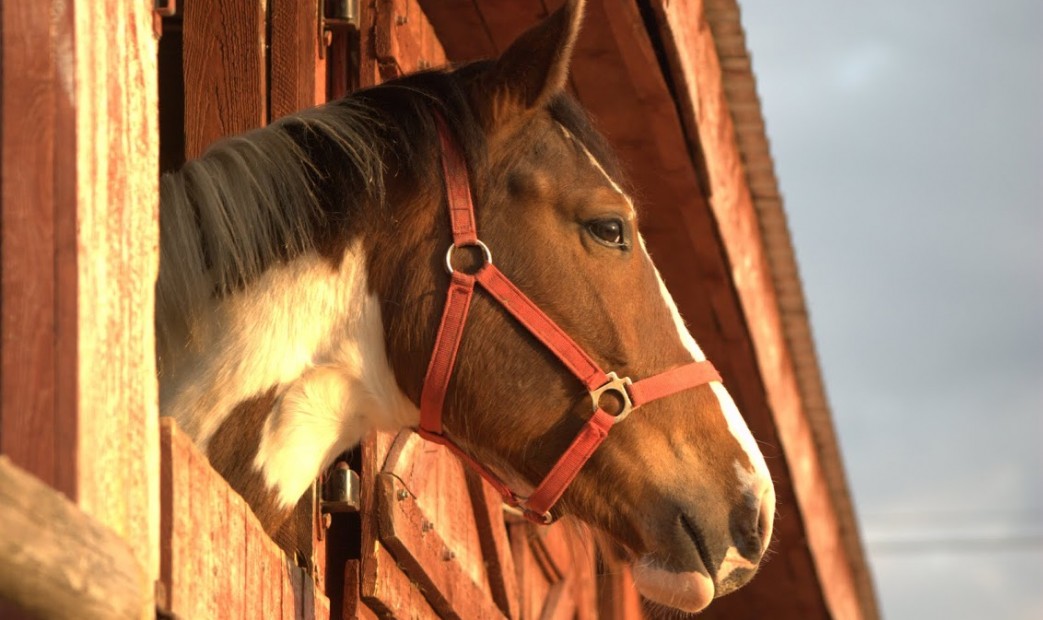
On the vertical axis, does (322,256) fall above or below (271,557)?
above

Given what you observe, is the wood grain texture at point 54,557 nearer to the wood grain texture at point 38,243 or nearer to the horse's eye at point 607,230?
the wood grain texture at point 38,243

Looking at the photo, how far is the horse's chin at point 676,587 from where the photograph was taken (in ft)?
9.20

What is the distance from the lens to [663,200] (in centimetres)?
481

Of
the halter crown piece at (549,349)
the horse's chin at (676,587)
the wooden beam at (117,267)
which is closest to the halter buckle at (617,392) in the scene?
the halter crown piece at (549,349)

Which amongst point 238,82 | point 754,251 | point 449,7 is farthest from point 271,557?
point 754,251

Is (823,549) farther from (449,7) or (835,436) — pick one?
(449,7)

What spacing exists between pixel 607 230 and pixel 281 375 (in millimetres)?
683

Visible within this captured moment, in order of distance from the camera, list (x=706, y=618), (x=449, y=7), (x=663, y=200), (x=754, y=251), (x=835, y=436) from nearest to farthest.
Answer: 1. (x=449, y=7)
2. (x=663, y=200)
3. (x=754, y=251)
4. (x=835, y=436)
5. (x=706, y=618)

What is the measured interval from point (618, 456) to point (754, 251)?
2.41m

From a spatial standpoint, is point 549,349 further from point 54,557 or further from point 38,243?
point 54,557

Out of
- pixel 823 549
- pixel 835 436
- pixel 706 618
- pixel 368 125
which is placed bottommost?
pixel 706 618

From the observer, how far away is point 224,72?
3572mm

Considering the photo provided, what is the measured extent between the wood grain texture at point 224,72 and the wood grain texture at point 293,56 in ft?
0.09

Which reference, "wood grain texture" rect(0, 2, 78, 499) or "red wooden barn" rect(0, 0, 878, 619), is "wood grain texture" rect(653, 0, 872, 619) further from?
"wood grain texture" rect(0, 2, 78, 499)
